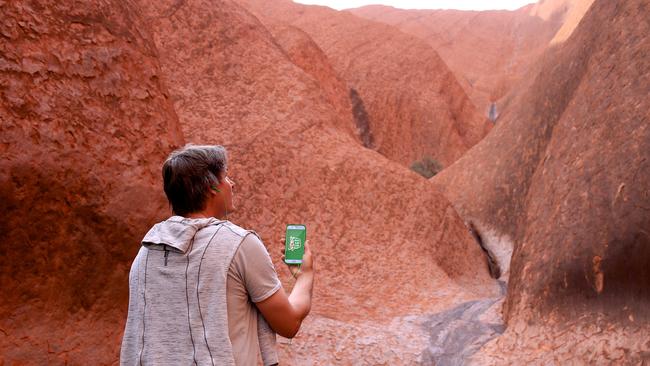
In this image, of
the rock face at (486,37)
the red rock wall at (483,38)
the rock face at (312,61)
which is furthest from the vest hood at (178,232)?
the red rock wall at (483,38)

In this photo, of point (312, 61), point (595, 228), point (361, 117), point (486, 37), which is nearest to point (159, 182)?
point (595, 228)

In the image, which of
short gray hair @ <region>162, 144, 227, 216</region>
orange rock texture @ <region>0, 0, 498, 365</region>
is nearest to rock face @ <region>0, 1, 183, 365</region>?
orange rock texture @ <region>0, 0, 498, 365</region>

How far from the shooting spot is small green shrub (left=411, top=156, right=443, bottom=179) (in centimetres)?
1458

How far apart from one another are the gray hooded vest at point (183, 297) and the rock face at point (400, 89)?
1406 cm

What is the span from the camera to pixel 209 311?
1458mm

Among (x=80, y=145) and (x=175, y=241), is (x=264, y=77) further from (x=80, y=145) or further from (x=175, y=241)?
(x=175, y=241)

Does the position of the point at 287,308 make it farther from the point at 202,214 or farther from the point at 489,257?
the point at 489,257

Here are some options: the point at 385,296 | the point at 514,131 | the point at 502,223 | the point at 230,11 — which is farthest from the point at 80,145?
the point at 514,131

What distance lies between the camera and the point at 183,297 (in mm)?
1477

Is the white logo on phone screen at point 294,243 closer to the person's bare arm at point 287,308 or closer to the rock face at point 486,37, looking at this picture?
the person's bare arm at point 287,308

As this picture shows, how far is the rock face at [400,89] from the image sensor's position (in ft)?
53.1

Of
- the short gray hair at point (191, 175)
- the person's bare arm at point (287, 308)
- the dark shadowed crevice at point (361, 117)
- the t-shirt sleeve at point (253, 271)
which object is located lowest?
the person's bare arm at point (287, 308)

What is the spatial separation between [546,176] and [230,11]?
396cm

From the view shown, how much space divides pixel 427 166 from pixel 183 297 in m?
13.7
